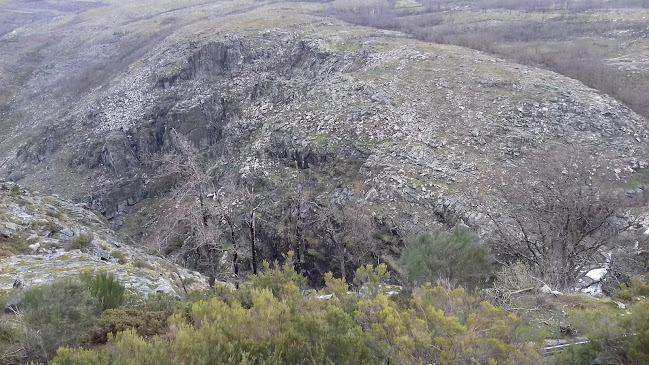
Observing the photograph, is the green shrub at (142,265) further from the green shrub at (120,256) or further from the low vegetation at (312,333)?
the low vegetation at (312,333)

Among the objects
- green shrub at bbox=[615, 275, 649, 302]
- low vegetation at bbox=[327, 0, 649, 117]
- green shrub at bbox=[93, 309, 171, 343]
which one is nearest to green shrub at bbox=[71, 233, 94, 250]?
green shrub at bbox=[93, 309, 171, 343]

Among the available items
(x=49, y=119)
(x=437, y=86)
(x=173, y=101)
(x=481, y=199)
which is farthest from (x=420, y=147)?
(x=49, y=119)

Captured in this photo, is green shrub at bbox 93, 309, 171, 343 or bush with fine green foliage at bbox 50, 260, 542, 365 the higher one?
bush with fine green foliage at bbox 50, 260, 542, 365

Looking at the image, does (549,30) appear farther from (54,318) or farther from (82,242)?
(54,318)

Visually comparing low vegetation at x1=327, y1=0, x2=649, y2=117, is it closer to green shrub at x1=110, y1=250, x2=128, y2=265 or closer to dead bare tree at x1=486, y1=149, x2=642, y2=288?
dead bare tree at x1=486, y1=149, x2=642, y2=288

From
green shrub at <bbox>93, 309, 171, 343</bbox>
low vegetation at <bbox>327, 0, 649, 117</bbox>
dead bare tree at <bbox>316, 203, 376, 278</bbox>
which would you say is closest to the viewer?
green shrub at <bbox>93, 309, 171, 343</bbox>

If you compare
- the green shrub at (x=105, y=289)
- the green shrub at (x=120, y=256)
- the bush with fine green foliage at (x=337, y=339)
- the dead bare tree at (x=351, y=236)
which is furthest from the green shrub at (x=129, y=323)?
the dead bare tree at (x=351, y=236)
